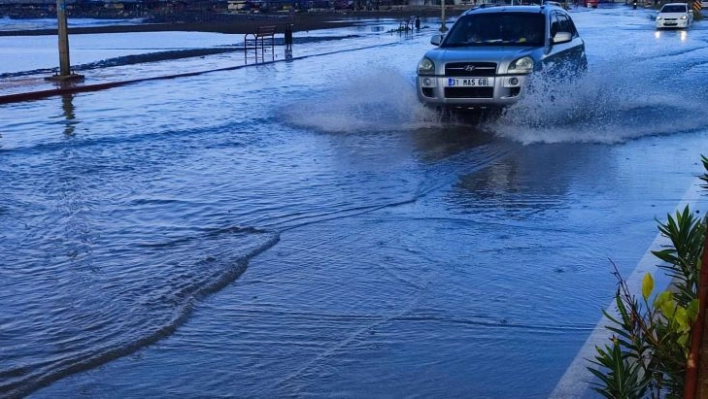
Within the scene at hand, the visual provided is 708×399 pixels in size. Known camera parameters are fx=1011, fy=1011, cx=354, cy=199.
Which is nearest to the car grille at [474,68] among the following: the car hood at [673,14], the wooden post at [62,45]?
the wooden post at [62,45]

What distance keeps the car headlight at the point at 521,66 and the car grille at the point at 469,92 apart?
0.39 m

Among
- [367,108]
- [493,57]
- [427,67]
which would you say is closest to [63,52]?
[367,108]

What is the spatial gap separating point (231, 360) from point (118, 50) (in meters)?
34.3

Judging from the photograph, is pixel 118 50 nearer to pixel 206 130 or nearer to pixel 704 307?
pixel 206 130

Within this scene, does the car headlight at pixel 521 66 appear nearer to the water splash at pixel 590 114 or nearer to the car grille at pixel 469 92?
the water splash at pixel 590 114

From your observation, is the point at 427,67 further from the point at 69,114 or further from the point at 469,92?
the point at 69,114

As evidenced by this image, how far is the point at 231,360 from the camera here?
5.43 meters

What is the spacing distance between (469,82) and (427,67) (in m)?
0.69

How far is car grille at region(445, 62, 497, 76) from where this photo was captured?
13.6m

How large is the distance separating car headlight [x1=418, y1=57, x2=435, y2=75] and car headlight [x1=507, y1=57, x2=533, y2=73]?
106 centimetres

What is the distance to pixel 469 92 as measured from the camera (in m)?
13.7

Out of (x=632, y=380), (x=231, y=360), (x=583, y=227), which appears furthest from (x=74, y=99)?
(x=632, y=380)

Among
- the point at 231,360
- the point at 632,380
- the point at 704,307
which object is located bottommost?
the point at 231,360

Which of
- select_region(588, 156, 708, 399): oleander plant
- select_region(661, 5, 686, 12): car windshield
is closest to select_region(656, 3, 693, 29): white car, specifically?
select_region(661, 5, 686, 12): car windshield
